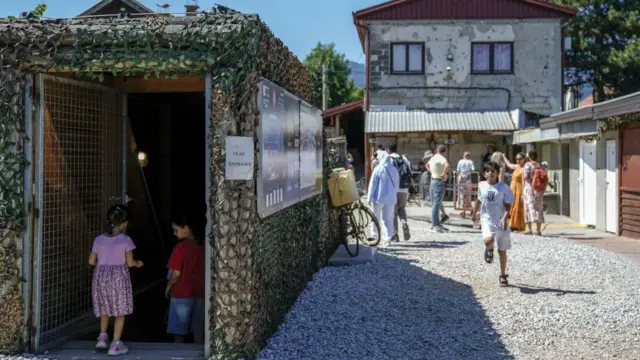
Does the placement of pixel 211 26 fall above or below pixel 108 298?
above

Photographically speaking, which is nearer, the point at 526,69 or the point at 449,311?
the point at 449,311

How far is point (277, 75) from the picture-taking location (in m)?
6.68

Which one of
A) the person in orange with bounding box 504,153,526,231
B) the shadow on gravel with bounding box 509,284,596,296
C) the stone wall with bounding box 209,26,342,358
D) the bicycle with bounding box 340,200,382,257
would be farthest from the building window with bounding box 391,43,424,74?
the stone wall with bounding box 209,26,342,358

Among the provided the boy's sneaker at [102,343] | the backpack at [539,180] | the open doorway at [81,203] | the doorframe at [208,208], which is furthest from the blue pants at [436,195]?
the boy's sneaker at [102,343]

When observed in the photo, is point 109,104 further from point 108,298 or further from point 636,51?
point 636,51

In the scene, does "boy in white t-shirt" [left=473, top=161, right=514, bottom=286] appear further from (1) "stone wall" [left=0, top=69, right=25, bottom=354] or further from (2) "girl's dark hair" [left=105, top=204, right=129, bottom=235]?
(1) "stone wall" [left=0, top=69, right=25, bottom=354]

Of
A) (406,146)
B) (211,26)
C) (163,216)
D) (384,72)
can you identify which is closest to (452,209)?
(406,146)

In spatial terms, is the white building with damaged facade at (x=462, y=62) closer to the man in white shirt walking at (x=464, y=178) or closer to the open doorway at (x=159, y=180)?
the man in white shirt walking at (x=464, y=178)

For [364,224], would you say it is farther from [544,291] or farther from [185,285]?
[185,285]

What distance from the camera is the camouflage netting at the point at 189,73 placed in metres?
5.34

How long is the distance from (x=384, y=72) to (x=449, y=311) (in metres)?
20.1

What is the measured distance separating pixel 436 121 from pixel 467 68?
2.78 m

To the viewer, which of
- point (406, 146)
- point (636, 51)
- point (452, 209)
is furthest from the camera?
point (636, 51)

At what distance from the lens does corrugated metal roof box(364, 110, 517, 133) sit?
25.1 meters
